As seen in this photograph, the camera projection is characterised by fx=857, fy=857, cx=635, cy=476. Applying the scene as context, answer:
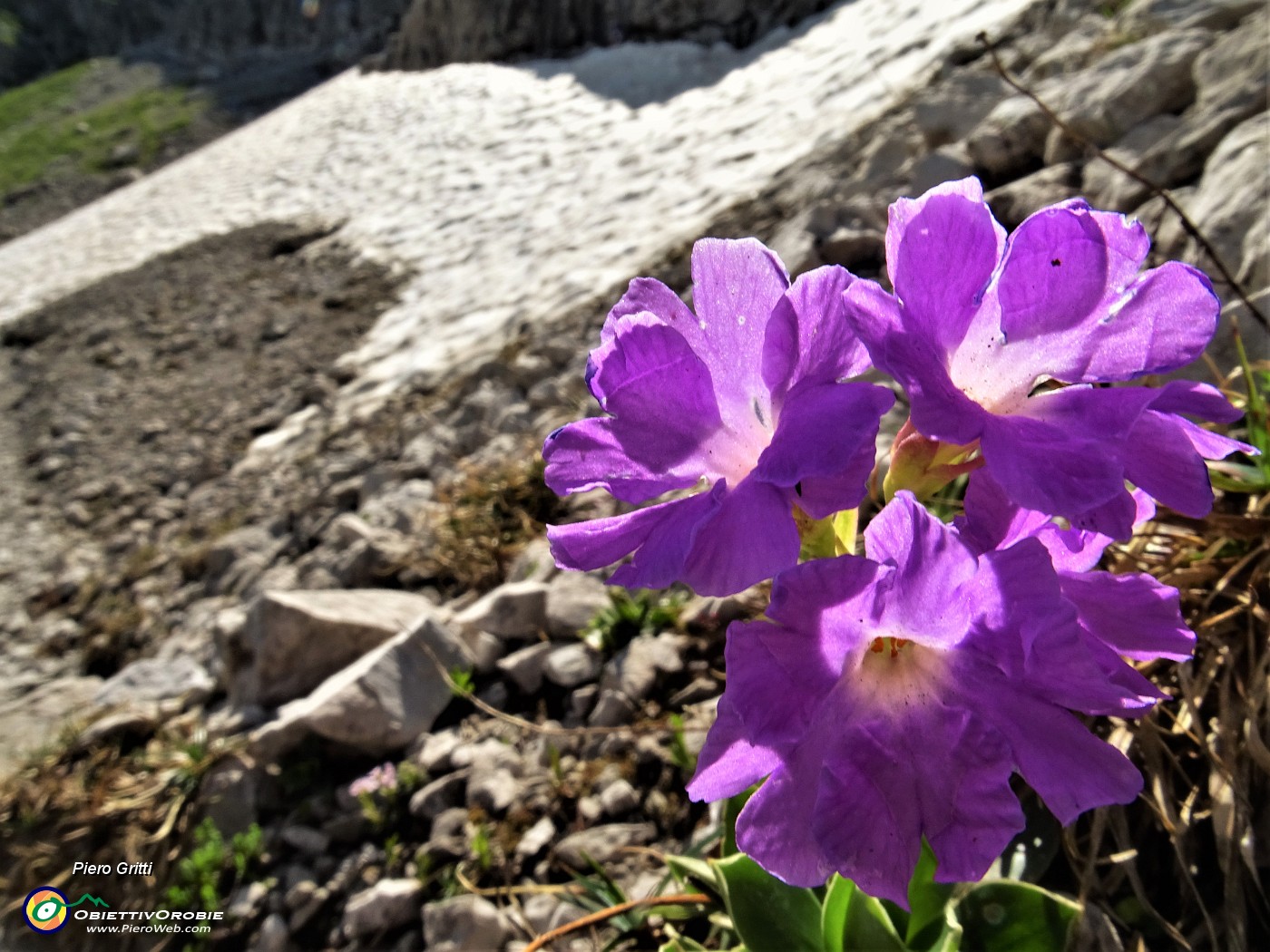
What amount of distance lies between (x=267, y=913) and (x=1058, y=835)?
208cm

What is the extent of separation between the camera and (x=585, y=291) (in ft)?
17.4

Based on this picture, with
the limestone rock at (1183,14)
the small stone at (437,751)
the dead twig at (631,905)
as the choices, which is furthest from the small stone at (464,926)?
the limestone rock at (1183,14)

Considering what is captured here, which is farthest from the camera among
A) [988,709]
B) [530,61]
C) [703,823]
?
[530,61]

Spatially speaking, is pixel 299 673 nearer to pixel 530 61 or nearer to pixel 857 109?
pixel 857 109

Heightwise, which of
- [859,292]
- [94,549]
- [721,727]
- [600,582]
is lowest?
[94,549]

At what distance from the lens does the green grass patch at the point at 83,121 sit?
888 inches

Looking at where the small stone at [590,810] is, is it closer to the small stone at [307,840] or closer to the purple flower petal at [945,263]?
the small stone at [307,840]

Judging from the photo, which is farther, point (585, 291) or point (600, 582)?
point (585, 291)

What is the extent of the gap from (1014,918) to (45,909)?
9.25ft

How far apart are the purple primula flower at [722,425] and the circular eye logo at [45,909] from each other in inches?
108

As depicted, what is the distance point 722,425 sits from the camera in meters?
0.85

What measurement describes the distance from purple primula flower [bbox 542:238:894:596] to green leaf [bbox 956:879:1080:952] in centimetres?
80

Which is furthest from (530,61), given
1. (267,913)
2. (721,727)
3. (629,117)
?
(721,727)

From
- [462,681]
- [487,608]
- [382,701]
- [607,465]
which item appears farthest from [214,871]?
[607,465]
